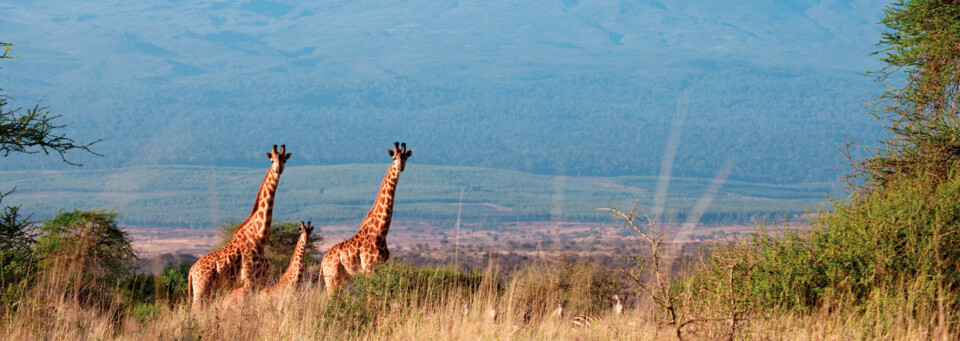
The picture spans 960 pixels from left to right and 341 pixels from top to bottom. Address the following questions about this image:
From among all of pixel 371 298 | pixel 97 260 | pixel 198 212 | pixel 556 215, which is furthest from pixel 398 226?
pixel 371 298

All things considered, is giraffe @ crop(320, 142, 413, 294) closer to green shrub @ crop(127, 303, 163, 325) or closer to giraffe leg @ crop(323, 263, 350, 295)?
giraffe leg @ crop(323, 263, 350, 295)

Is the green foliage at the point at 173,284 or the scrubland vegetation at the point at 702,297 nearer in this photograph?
the scrubland vegetation at the point at 702,297

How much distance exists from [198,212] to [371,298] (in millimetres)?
167788

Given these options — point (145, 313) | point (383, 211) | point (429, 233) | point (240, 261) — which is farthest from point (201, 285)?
point (429, 233)

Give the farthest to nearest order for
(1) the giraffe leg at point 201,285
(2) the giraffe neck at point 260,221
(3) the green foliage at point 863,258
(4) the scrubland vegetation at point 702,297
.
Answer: (2) the giraffe neck at point 260,221 → (1) the giraffe leg at point 201,285 → (3) the green foliage at point 863,258 → (4) the scrubland vegetation at point 702,297

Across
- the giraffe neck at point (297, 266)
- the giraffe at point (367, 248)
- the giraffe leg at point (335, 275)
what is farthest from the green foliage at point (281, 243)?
the giraffe at point (367, 248)

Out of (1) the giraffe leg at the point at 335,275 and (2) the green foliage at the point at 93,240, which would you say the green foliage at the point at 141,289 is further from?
(1) the giraffe leg at the point at 335,275

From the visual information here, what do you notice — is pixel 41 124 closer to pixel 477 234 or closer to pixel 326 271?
pixel 326 271

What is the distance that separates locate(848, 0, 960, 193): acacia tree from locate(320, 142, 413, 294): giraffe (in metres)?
9.13

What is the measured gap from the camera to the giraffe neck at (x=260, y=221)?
44.3 feet

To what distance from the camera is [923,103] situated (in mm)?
19109

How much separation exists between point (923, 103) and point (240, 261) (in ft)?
45.2

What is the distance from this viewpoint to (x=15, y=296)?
10727mm

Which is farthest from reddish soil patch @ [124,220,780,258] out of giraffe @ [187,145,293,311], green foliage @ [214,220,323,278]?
giraffe @ [187,145,293,311]
